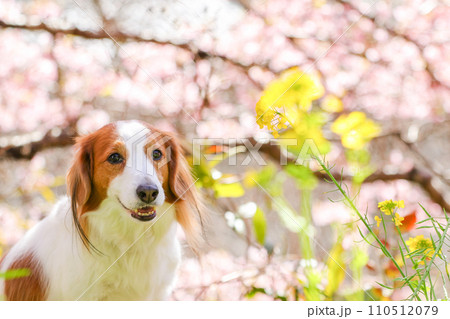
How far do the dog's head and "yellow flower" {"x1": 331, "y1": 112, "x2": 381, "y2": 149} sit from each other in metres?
0.32

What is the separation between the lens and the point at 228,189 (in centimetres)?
76

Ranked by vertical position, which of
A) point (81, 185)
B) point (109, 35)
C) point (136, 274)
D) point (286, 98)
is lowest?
point (136, 274)

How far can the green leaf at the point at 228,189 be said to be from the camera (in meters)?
0.76

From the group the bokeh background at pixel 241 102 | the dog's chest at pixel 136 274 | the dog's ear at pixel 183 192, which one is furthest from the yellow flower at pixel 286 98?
the dog's chest at pixel 136 274

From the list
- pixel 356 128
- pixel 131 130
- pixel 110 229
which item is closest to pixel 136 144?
pixel 131 130

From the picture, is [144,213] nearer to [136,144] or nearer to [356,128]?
[136,144]

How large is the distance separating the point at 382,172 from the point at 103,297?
21.9 inches

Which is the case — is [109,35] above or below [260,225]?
above

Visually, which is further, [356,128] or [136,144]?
[356,128]

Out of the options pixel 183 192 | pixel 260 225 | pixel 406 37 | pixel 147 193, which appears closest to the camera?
pixel 147 193

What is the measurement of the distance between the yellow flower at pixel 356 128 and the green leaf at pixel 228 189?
22 centimetres

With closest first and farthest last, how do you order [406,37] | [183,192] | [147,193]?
[147,193] < [183,192] < [406,37]

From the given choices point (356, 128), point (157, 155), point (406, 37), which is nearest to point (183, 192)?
point (157, 155)

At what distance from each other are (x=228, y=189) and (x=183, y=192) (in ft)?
0.39
